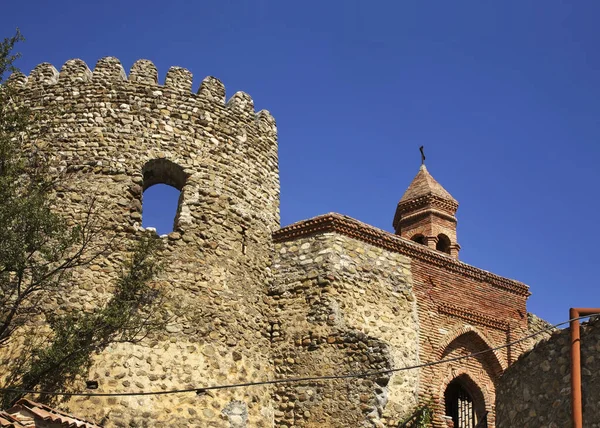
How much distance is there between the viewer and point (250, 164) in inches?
582

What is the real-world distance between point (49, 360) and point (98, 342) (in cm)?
80

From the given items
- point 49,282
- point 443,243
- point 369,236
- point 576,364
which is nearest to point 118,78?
point 49,282

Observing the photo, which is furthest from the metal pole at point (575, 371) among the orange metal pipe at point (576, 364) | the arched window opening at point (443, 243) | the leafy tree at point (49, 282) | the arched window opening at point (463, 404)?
the arched window opening at point (443, 243)

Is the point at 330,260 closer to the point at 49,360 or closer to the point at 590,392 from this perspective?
the point at 49,360

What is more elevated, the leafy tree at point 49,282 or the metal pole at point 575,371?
the leafy tree at point 49,282

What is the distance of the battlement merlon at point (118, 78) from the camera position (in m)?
14.3

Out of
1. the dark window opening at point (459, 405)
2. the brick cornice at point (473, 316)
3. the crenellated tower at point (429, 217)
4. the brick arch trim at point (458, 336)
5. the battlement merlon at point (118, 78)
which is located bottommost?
the dark window opening at point (459, 405)

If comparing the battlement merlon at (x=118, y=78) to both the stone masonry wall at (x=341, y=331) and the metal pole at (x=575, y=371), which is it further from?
the metal pole at (x=575, y=371)

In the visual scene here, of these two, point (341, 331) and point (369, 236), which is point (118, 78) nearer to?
point (369, 236)

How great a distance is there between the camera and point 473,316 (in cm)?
1597

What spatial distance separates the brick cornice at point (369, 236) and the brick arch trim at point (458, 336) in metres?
1.26

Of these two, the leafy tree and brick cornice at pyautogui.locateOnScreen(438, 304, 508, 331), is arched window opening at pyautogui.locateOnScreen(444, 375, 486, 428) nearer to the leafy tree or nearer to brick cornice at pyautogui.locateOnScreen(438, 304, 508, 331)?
brick cornice at pyautogui.locateOnScreen(438, 304, 508, 331)

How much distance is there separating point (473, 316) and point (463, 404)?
1835mm

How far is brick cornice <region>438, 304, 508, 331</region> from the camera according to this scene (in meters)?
15.6
